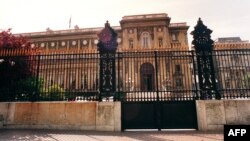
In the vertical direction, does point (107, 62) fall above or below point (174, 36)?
below

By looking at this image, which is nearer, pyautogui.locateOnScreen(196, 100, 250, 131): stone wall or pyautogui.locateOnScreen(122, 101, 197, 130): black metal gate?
pyautogui.locateOnScreen(196, 100, 250, 131): stone wall

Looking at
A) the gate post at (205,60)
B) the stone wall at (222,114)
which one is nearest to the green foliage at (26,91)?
the stone wall at (222,114)

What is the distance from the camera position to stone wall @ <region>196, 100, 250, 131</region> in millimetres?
8234

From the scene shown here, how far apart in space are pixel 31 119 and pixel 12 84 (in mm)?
1948

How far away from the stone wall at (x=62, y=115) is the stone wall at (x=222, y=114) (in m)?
3.37

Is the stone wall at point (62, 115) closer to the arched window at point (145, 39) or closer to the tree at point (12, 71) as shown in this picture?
the tree at point (12, 71)

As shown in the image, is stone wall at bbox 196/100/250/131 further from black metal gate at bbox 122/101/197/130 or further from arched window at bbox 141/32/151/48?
arched window at bbox 141/32/151/48

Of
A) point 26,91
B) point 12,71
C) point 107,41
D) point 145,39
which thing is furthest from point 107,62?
point 145,39

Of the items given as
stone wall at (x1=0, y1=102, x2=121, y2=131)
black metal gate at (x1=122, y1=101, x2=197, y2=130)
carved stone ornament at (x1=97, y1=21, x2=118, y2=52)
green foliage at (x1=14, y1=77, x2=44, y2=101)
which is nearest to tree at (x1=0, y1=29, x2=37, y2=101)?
green foliage at (x1=14, y1=77, x2=44, y2=101)

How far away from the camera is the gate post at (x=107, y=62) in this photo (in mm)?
8992

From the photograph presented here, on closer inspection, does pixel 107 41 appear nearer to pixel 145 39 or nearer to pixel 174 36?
pixel 145 39

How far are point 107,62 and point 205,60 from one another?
13.8 ft

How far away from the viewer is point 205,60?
29.8 feet

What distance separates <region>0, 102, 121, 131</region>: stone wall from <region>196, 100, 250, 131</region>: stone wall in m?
3.37
